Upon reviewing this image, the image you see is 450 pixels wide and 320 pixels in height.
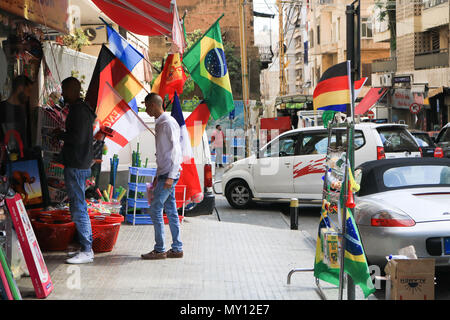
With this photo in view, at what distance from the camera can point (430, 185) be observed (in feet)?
25.5

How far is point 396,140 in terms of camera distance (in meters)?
14.0

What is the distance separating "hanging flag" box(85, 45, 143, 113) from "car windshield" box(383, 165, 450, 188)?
11.8 feet

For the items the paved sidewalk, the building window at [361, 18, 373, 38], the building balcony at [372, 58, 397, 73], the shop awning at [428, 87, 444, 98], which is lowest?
the paved sidewalk

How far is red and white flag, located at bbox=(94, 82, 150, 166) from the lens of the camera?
7.87 meters

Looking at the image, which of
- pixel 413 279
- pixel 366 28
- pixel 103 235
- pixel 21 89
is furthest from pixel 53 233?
pixel 366 28

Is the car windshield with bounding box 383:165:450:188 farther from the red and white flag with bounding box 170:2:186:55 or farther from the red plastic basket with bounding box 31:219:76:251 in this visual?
the red plastic basket with bounding box 31:219:76:251

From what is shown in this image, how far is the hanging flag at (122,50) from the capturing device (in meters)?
8.89

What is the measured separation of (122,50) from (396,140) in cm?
734

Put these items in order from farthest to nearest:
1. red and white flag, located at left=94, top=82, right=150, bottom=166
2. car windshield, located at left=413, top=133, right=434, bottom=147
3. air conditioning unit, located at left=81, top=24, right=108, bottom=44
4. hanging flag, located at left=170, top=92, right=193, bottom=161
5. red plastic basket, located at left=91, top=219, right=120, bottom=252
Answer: car windshield, located at left=413, top=133, right=434, bottom=147 < air conditioning unit, located at left=81, top=24, right=108, bottom=44 < hanging flag, located at left=170, top=92, right=193, bottom=161 < red plastic basket, located at left=91, top=219, right=120, bottom=252 < red and white flag, located at left=94, top=82, right=150, bottom=166

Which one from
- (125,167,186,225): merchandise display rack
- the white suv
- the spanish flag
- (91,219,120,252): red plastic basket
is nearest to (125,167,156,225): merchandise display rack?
(125,167,186,225): merchandise display rack

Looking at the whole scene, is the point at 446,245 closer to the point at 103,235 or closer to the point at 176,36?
the point at 103,235

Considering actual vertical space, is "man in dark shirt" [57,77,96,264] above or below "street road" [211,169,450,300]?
above

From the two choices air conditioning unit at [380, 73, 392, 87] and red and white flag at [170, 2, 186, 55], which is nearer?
red and white flag at [170, 2, 186, 55]
